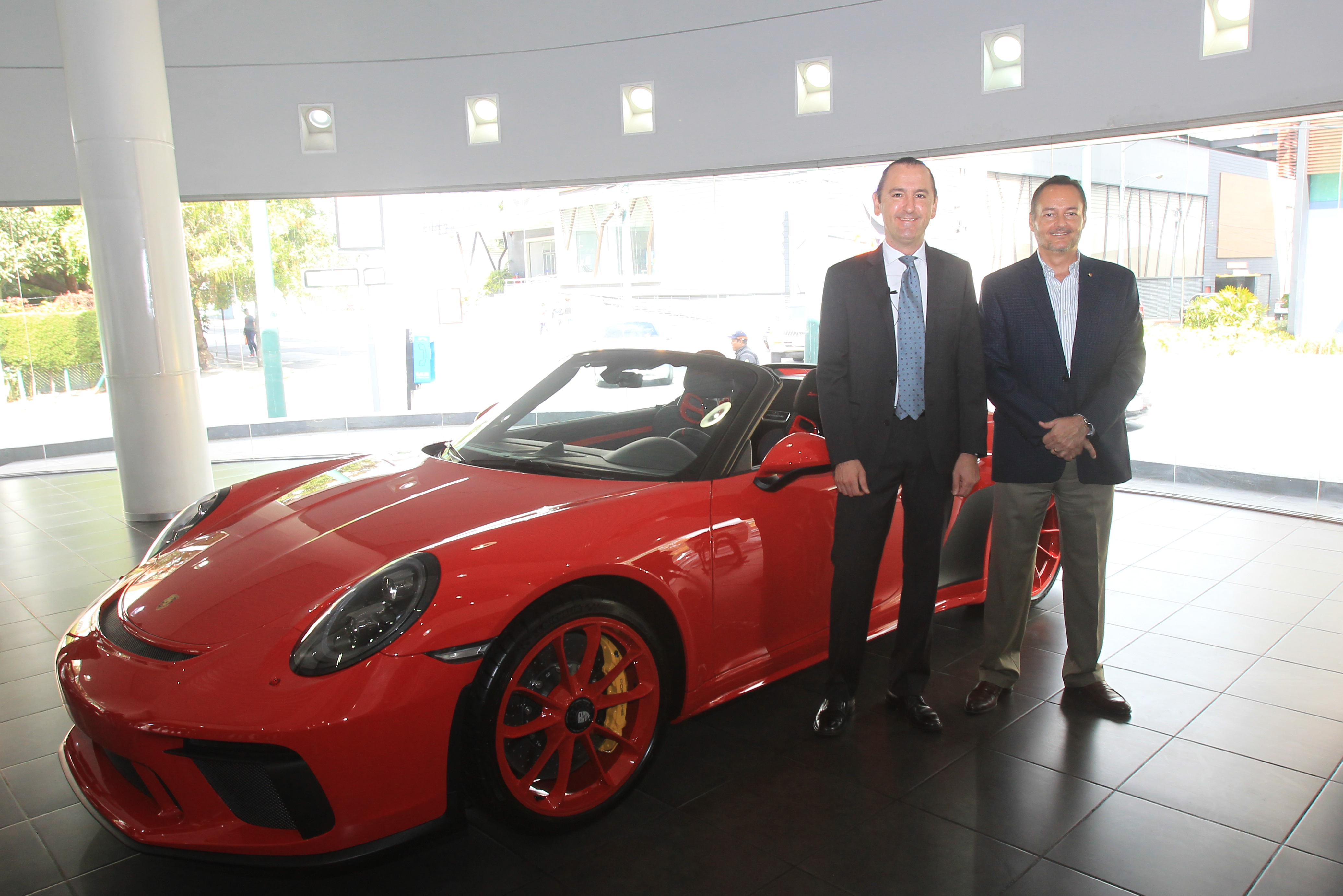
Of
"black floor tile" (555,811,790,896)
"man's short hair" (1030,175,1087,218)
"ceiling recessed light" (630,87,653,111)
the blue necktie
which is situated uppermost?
"ceiling recessed light" (630,87,653,111)

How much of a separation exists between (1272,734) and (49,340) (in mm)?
10256

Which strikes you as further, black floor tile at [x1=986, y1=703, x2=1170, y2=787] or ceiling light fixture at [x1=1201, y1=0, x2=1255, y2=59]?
ceiling light fixture at [x1=1201, y1=0, x2=1255, y2=59]

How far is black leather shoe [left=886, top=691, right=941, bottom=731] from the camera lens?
2750 mm

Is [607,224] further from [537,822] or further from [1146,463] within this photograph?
[537,822]

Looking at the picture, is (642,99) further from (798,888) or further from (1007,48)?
(798,888)

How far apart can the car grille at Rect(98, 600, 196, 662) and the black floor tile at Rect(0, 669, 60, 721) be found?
103 centimetres

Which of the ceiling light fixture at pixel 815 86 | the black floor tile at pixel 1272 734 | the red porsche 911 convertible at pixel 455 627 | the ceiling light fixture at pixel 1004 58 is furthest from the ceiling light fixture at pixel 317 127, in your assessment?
the black floor tile at pixel 1272 734

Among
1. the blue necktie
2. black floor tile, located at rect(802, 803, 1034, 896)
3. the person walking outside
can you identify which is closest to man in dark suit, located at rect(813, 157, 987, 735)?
the blue necktie

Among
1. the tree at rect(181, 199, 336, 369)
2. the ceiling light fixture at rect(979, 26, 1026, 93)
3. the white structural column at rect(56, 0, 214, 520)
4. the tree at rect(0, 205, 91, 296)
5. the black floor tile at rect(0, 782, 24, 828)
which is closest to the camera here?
the black floor tile at rect(0, 782, 24, 828)

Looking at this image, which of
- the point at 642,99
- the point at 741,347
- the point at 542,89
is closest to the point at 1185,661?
the point at 741,347

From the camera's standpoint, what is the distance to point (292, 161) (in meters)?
7.77

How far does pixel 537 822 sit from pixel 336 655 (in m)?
0.68

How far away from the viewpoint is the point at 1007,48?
5910 mm

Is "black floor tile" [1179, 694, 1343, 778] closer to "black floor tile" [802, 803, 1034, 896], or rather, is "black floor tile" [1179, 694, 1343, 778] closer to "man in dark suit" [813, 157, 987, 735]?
"man in dark suit" [813, 157, 987, 735]
